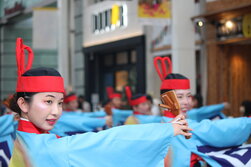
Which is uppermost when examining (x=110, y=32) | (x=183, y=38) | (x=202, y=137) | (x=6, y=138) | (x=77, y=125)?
(x=110, y=32)

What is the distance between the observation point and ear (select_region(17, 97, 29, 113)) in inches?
131

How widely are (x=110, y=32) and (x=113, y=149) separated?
1498cm

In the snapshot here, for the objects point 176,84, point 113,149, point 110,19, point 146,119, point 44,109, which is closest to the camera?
point 113,149

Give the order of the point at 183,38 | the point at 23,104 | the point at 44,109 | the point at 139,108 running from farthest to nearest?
the point at 183,38
the point at 139,108
the point at 23,104
the point at 44,109

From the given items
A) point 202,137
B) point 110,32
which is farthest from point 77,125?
point 110,32

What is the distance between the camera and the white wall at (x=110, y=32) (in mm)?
16022

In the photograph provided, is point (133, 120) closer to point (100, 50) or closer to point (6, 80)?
point (100, 50)

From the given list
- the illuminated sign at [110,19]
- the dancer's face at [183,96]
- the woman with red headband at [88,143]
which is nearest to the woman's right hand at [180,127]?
the woman with red headband at [88,143]

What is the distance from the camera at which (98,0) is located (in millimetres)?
18984

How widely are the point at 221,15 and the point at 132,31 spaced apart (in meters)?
5.41

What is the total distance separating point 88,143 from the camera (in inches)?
121

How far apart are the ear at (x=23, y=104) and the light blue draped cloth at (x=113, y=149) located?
37 cm

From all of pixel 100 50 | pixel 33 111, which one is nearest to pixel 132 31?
pixel 100 50

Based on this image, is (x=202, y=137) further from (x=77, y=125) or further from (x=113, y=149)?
(x=77, y=125)
